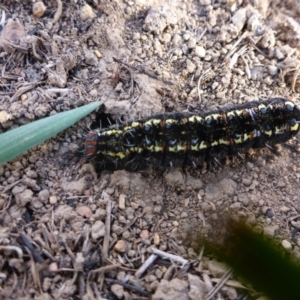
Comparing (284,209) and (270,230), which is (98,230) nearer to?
(270,230)

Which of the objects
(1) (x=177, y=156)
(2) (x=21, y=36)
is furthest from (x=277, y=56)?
(2) (x=21, y=36)

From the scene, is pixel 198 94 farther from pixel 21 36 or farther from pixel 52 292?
pixel 52 292

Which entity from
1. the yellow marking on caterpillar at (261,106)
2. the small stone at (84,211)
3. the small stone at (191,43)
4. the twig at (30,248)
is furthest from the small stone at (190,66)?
the twig at (30,248)

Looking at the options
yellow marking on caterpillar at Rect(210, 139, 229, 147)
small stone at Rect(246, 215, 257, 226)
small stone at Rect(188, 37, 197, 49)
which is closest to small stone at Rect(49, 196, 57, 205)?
yellow marking on caterpillar at Rect(210, 139, 229, 147)

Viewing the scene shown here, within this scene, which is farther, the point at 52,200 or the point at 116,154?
the point at 116,154

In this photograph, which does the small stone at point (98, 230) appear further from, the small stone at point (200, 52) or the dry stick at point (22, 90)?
the small stone at point (200, 52)

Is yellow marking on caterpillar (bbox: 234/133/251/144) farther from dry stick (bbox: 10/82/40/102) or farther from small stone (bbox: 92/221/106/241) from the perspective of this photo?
dry stick (bbox: 10/82/40/102)

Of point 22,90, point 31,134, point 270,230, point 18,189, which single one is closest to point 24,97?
point 22,90

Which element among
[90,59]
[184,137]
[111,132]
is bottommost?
[111,132]
